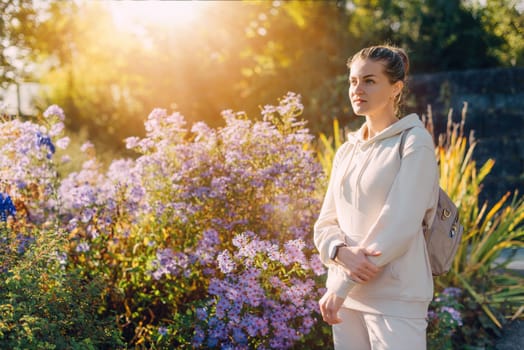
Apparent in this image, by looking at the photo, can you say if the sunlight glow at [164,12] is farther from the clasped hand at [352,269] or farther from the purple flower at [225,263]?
the clasped hand at [352,269]

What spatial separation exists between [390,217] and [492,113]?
624 cm

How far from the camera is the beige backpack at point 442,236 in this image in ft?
6.89

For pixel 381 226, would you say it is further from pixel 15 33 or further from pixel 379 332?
pixel 15 33

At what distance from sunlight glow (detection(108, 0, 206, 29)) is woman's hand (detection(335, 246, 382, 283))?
10.1 metres

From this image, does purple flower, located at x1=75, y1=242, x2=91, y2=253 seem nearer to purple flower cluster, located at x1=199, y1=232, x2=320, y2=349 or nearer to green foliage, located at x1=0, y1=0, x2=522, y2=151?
purple flower cluster, located at x1=199, y1=232, x2=320, y2=349

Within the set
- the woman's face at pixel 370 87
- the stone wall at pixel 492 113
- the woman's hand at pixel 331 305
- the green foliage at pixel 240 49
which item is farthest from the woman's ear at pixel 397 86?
the green foliage at pixel 240 49

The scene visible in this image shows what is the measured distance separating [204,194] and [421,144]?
1.80 m

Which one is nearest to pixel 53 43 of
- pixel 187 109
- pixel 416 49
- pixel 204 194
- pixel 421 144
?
pixel 187 109

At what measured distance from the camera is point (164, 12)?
1191 cm

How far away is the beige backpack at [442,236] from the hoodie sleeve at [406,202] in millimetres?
213

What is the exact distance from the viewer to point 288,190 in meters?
3.59

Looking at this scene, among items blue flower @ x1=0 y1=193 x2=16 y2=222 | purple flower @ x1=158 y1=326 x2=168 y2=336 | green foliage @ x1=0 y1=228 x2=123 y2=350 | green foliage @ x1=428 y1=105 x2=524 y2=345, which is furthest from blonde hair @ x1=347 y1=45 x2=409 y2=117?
green foliage @ x1=428 y1=105 x2=524 y2=345

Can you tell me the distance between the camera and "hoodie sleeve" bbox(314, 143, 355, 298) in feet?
6.50

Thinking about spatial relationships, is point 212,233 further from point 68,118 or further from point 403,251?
point 68,118
